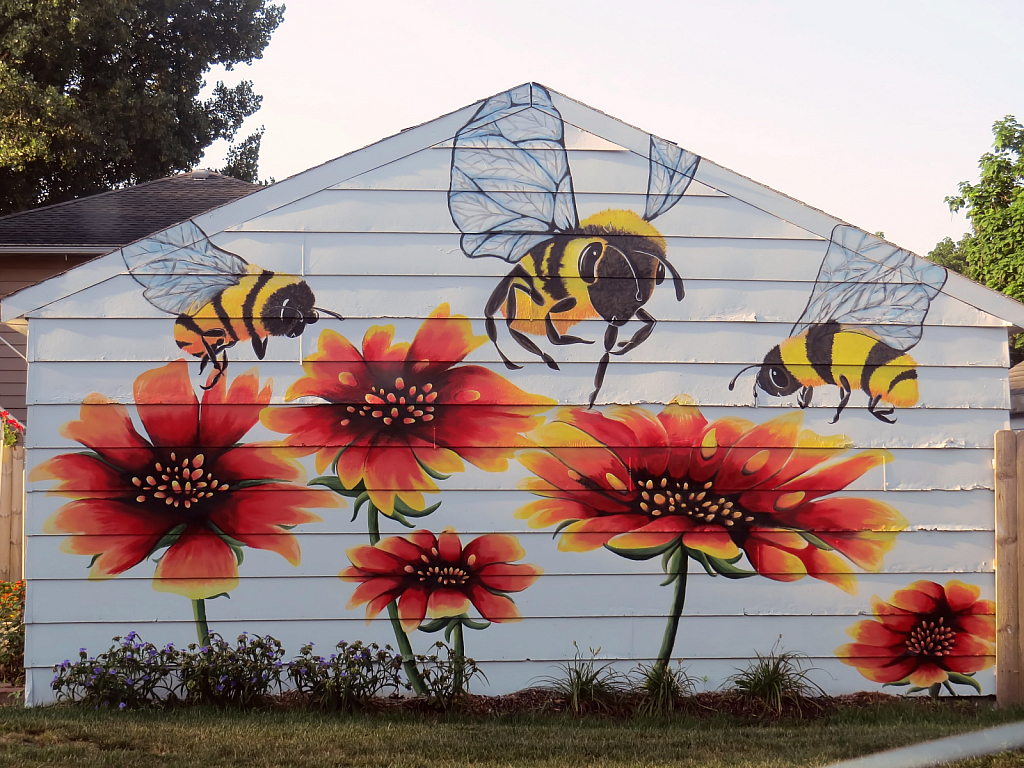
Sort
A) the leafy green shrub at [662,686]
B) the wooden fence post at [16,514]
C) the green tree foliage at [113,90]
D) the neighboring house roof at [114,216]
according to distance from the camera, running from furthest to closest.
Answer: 1. the green tree foliage at [113,90]
2. the neighboring house roof at [114,216]
3. the wooden fence post at [16,514]
4. the leafy green shrub at [662,686]

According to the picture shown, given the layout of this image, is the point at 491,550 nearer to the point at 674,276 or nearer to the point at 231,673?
the point at 231,673

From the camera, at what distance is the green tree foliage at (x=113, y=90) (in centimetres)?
1664

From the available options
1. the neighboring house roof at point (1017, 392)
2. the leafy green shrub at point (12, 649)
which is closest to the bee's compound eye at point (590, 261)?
the leafy green shrub at point (12, 649)

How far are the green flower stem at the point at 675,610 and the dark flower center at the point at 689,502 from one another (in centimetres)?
26

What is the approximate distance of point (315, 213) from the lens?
560 centimetres

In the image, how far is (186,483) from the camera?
548 cm

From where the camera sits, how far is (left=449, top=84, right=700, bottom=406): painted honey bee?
563cm

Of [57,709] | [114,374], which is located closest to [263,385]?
[114,374]

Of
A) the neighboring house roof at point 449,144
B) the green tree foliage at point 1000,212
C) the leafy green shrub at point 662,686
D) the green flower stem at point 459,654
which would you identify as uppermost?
the green tree foliage at point 1000,212

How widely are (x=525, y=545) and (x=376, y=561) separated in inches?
37.6

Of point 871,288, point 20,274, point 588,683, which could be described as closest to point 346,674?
point 588,683

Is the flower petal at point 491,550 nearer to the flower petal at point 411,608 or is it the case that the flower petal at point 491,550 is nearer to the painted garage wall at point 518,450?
the painted garage wall at point 518,450

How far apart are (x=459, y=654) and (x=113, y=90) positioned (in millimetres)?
17370

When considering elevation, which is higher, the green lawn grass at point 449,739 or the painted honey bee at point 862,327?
the painted honey bee at point 862,327
